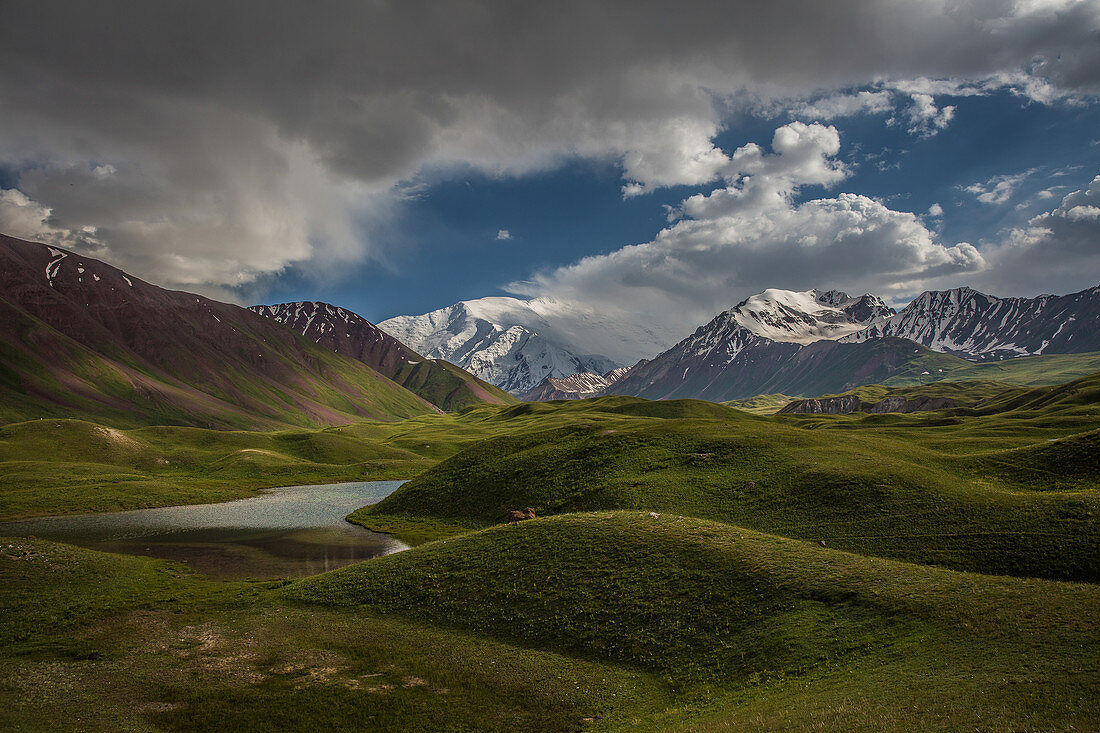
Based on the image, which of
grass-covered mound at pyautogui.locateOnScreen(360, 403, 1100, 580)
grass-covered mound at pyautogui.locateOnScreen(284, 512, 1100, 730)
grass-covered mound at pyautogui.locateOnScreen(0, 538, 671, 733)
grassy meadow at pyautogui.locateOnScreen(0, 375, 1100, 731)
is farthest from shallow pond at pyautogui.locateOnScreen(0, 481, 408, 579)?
grass-covered mound at pyautogui.locateOnScreen(0, 538, 671, 733)

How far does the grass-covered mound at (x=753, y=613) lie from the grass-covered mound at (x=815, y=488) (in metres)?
8.55

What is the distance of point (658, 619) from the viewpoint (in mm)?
33469

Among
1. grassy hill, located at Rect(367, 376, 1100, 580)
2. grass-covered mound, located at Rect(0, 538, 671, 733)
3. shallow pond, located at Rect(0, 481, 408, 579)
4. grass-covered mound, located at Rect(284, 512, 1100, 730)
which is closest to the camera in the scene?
grass-covered mound, located at Rect(284, 512, 1100, 730)

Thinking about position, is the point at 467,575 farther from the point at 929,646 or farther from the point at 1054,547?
the point at 1054,547

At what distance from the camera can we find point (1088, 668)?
19.7 m

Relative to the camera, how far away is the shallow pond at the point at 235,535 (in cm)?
6009

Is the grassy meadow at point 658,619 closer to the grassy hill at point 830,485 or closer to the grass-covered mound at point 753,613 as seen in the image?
the grass-covered mound at point 753,613

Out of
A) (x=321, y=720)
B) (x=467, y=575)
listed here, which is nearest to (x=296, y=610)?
(x=467, y=575)

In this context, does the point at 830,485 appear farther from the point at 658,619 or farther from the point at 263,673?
the point at 263,673

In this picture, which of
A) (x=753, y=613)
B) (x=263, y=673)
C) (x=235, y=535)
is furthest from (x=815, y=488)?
(x=235, y=535)

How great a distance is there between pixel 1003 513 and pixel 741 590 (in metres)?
26.2

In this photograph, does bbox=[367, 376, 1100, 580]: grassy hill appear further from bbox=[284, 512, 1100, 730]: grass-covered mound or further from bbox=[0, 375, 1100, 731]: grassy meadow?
bbox=[284, 512, 1100, 730]: grass-covered mound

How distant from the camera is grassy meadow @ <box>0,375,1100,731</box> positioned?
76.4ft

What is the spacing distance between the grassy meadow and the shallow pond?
6.77m
